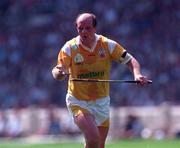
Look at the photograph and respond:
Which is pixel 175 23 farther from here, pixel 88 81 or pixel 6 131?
pixel 88 81

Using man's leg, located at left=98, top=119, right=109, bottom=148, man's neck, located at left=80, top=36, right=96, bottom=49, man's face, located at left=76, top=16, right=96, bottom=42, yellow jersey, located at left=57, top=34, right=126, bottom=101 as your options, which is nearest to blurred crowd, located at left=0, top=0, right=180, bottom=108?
man's leg, located at left=98, top=119, right=109, bottom=148

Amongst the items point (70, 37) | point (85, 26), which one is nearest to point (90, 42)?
point (85, 26)

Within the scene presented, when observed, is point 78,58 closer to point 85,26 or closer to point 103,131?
point 85,26

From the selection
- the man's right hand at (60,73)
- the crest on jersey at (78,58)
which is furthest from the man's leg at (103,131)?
the man's right hand at (60,73)

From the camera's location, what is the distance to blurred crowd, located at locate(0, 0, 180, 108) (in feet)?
95.7

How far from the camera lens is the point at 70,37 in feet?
106

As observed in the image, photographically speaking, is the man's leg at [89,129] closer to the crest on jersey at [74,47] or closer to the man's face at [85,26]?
the crest on jersey at [74,47]

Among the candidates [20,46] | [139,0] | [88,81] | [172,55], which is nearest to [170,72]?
[172,55]

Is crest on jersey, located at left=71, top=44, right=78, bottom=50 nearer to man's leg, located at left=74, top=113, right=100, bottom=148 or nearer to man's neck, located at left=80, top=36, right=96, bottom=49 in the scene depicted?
man's neck, located at left=80, top=36, right=96, bottom=49

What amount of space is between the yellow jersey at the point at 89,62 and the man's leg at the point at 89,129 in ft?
1.10

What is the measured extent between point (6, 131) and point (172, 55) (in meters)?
5.71

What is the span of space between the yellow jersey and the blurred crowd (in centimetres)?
1523

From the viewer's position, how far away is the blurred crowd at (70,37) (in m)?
29.2

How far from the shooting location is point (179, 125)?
89.4 feet
